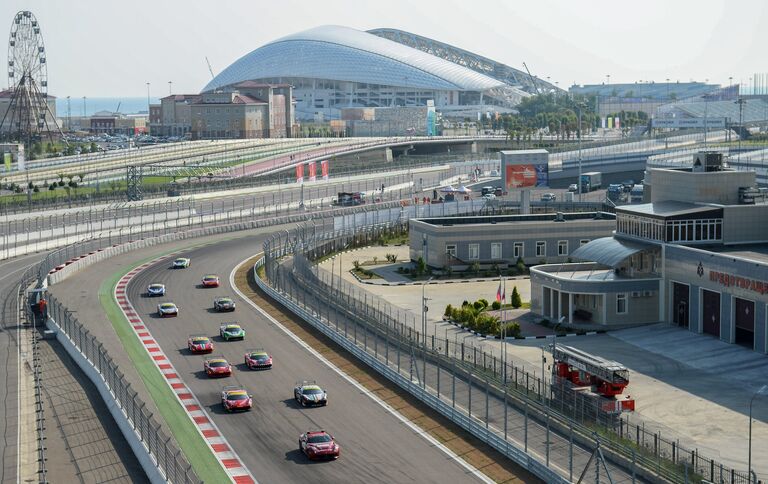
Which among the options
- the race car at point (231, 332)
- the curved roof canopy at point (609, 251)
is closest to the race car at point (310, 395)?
the race car at point (231, 332)

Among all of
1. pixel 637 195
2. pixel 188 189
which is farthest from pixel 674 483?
pixel 188 189

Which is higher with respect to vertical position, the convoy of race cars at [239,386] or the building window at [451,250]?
the building window at [451,250]

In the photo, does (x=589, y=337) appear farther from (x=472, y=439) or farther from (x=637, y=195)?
(x=637, y=195)

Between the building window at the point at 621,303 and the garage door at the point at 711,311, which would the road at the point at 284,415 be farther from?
the garage door at the point at 711,311

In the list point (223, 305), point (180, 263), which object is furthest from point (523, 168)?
point (223, 305)

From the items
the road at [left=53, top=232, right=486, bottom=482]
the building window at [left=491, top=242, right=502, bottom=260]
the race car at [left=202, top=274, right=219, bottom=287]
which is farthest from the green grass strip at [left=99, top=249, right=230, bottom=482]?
the building window at [left=491, top=242, right=502, bottom=260]

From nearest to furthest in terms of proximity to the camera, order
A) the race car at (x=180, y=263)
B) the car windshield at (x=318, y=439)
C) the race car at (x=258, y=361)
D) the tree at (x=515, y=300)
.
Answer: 1. the car windshield at (x=318, y=439)
2. the race car at (x=258, y=361)
3. the tree at (x=515, y=300)
4. the race car at (x=180, y=263)

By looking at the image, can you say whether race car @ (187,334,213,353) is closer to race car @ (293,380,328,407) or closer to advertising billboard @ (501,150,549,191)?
race car @ (293,380,328,407)
